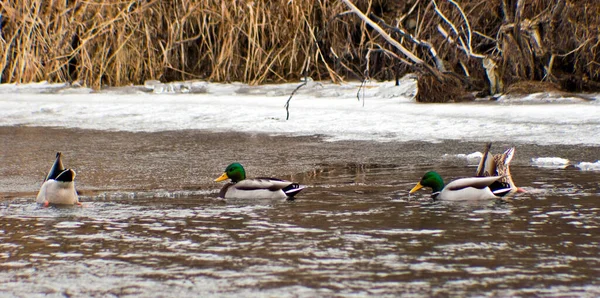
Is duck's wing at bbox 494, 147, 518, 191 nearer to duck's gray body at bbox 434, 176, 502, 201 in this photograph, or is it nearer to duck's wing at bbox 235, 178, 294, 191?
duck's gray body at bbox 434, 176, 502, 201

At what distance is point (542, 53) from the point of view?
11.6m

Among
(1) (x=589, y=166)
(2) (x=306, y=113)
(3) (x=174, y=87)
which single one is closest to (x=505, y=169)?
(1) (x=589, y=166)

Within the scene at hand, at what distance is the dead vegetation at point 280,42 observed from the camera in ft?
38.3

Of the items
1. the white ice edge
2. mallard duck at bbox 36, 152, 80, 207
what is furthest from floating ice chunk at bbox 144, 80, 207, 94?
mallard duck at bbox 36, 152, 80, 207

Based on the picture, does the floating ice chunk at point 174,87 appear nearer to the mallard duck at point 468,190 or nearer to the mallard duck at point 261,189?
the mallard duck at point 261,189

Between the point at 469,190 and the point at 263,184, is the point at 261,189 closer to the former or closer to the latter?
the point at 263,184

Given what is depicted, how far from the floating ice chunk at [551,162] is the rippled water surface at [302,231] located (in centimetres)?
12

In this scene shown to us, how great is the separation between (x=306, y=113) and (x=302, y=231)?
230 inches

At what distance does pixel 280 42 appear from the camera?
44.9 ft

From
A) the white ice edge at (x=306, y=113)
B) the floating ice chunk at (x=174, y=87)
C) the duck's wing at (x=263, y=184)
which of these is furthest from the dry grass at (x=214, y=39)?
the duck's wing at (x=263, y=184)

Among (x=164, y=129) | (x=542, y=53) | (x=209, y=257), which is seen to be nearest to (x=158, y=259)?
(x=209, y=257)

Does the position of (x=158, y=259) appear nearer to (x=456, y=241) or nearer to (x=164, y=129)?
(x=456, y=241)

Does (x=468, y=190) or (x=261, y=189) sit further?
(x=261, y=189)

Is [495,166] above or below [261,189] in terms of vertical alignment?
above
